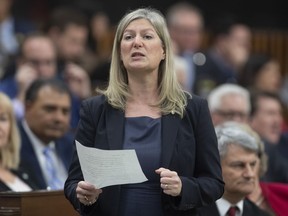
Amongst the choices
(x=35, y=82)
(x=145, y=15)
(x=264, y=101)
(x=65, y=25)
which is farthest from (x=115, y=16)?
(x=145, y=15)

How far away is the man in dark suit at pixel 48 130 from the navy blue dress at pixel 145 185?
8.29ft

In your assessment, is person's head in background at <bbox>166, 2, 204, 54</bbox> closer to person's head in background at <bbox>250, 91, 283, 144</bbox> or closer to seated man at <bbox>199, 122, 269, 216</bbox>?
person's head in background at <bbox>250, 91, 283, 144</bbox>

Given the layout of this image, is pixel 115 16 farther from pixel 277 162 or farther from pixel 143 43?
pixel 143 43

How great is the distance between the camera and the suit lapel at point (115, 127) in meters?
4.84

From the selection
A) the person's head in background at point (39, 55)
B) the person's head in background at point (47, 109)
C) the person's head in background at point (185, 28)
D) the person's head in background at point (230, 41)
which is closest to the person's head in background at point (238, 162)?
the person's head in background at point (47, 109)

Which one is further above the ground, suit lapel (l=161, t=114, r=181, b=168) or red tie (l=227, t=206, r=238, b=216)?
suit lapel (l=161, t=114, r=181, b=168)

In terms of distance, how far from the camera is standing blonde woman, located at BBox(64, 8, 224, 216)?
189 inches

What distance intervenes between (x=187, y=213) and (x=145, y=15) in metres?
1.00

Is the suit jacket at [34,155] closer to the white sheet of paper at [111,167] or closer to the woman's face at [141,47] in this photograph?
the woman's face at [141,47]

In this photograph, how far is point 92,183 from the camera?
15.4 ft

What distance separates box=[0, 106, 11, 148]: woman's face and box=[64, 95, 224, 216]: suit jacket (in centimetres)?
220

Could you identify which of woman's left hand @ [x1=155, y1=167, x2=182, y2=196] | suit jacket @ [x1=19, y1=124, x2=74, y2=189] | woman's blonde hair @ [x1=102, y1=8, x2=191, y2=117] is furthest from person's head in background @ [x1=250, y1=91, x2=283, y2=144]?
woman's left hand @ [x1=155, y1=167, x2=182, y2=196]

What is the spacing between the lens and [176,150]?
15.9 ft

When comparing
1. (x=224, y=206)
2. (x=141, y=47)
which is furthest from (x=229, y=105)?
(x=141, y=47)
